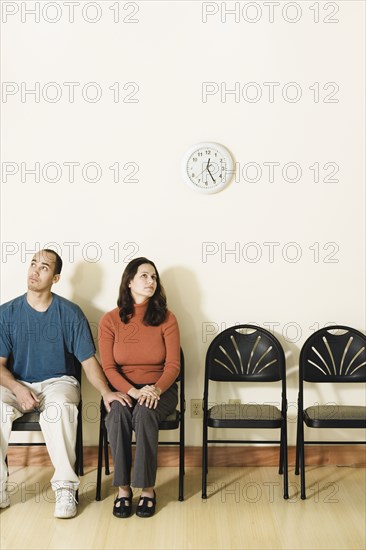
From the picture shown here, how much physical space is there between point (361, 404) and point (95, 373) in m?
1.54

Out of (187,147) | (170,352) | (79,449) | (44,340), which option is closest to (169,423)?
(170,352)

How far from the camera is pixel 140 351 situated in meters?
3.49

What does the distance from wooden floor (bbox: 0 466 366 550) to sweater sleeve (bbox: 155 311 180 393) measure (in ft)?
1.94

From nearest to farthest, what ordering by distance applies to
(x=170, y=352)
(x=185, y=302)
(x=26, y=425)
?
(x=26, y=425) < (x=170, y=352) < (x=185, y=302)

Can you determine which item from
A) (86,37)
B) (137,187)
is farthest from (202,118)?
(86,37)

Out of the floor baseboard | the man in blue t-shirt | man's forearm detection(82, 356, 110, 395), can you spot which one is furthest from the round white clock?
the floor baseboard

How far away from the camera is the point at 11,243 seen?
3.75m

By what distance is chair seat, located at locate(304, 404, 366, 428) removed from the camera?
332cm

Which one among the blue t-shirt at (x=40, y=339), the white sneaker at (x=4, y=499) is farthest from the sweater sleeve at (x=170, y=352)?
the white sneaker at (x=4, y=499)

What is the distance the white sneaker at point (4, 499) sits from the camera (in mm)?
3221

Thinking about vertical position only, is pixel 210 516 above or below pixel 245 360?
below

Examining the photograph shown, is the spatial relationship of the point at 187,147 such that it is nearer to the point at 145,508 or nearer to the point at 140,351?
the point at 140,351

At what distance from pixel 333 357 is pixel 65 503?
1596mm

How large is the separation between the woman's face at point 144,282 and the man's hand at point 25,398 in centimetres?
75
